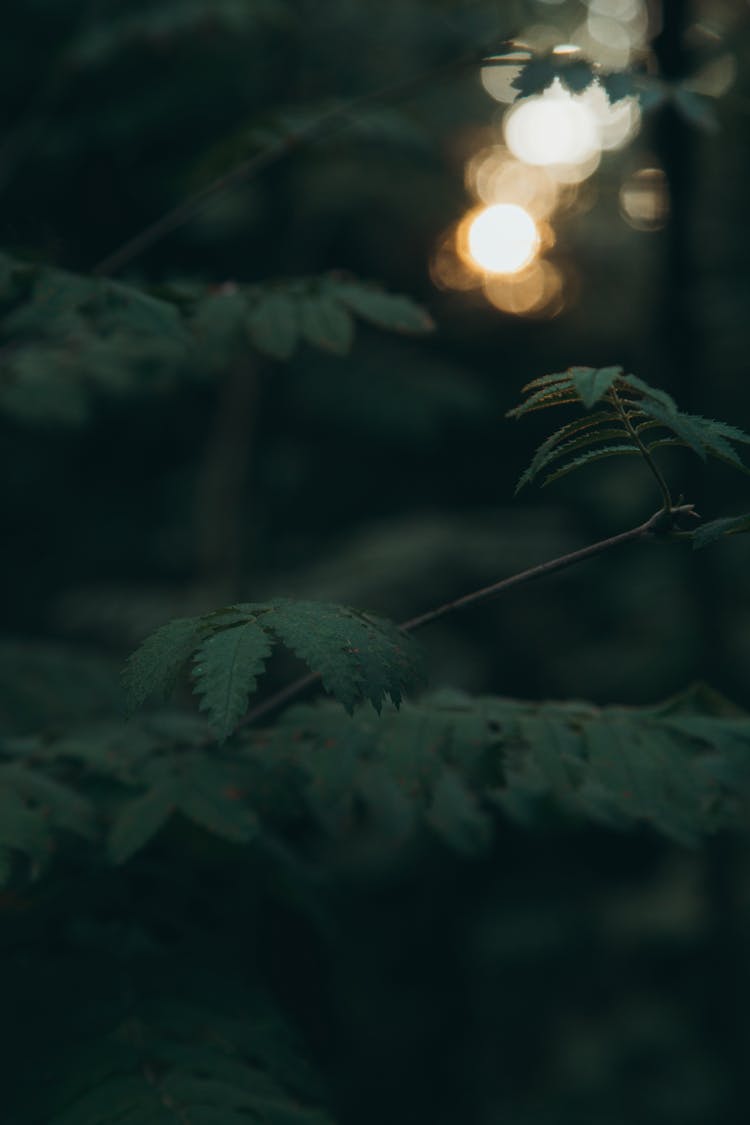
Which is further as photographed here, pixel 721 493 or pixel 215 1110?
pixel 721 493

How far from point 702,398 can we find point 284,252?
7.77 feet

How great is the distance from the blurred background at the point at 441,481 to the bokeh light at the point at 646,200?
44mm

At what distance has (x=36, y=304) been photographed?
1206 millimetres

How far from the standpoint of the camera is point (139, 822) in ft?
3.90

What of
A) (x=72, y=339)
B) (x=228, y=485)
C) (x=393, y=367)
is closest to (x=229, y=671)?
(x=72, y=339)

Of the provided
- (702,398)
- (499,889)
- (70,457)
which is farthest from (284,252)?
(499,889)

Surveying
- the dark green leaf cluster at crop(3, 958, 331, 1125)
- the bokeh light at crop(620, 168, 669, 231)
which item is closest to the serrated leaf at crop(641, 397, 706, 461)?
the dark green leaf cluster at crop(3, 958, 331, 1125)

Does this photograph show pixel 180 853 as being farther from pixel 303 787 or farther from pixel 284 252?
pixel 284 252

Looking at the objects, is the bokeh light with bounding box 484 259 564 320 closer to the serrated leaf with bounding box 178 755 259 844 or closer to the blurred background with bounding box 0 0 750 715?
the blurred background with bounding box 0 0 750 715

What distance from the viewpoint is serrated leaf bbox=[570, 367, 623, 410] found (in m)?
0.80

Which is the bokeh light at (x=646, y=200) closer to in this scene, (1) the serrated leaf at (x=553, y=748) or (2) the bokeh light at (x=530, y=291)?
(2) the bokeh light at (x=530, y=291)

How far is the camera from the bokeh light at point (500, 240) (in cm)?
552

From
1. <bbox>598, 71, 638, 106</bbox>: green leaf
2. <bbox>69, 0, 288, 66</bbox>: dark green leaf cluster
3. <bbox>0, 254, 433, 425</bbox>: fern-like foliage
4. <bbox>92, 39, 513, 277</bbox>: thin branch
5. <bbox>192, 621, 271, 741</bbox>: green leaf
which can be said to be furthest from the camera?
<bbox>69, 0, 288, 66</bbox>: dark green leaf cluster

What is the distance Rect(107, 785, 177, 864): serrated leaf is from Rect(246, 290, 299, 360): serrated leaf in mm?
605
